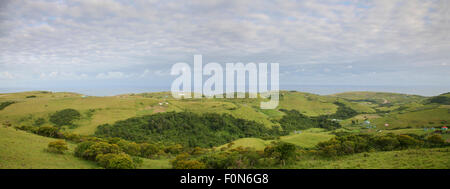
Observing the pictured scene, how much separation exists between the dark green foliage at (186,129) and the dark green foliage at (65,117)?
2029cm

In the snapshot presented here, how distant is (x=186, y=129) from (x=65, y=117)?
67789 mm

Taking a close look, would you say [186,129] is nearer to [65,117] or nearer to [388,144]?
[65,117]

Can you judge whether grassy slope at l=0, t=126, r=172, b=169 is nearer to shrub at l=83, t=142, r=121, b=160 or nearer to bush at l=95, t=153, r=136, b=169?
shrub at l=83, t=142, r=121, b=160

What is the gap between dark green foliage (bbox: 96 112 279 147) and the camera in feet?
357

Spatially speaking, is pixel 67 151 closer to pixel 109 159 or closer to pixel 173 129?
pixel 109 159

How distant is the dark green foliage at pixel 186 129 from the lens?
4281 inches

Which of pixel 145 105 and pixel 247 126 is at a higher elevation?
pixel 145 105

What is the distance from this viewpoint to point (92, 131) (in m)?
103

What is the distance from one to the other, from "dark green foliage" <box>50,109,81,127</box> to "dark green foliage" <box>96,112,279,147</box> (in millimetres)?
20287

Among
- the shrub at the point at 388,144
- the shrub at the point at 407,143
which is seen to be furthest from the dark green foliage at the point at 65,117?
the shrub at the point at 407,143

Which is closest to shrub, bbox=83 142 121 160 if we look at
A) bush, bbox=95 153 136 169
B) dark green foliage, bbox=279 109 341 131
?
bush, bbox=95 153 136 169
